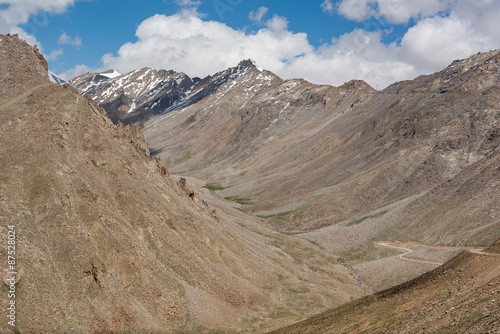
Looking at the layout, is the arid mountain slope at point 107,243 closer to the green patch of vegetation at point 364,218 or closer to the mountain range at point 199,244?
the mountain range at point 199,244

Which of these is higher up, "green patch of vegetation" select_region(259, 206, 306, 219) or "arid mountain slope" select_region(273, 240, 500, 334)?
"green patch of vegetation" select_region(259, 206, 306, 219)

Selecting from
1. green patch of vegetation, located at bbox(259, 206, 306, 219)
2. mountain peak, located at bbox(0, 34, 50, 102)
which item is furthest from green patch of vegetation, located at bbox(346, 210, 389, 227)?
mountain peak, located at bbox(0, 34, 50, 102)

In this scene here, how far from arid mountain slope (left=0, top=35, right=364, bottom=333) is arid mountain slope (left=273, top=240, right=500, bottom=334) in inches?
491

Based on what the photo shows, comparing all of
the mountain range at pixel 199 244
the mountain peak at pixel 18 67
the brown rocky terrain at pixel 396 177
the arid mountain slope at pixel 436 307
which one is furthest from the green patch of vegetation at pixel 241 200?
the arid mountain slope at pixel 436 307

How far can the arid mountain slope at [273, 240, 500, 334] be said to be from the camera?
2506 cm

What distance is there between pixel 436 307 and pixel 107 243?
30184mm

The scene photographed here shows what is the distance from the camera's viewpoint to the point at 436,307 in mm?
28047

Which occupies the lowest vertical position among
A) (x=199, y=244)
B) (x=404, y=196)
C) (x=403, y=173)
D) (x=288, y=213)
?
(x=404, y=196)

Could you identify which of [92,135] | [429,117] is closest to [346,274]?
[92,135]

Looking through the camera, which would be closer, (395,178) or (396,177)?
(395,178)

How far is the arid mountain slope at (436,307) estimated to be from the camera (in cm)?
2506

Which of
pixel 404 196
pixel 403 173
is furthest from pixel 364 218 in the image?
pixel 403 173

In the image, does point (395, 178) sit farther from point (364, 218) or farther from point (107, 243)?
point (107, 243)

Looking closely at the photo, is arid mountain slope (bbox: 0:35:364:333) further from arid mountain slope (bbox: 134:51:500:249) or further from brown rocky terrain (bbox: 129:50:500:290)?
arid mountain slope (bbox: 134:51:500:249)
